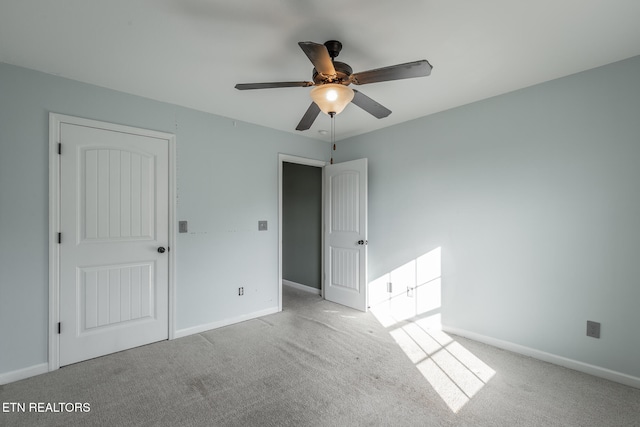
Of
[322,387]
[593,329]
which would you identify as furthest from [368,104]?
[593,329]

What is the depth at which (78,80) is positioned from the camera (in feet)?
8.34

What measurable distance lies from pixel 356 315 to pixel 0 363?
128 inches

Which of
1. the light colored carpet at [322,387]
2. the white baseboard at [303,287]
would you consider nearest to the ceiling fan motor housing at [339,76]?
the light colored carpet at [322,387]

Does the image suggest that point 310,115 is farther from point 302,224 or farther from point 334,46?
point 302,224

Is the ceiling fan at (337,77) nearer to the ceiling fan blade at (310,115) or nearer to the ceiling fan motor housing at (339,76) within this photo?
the ceiling fan motor housing at (339,76)

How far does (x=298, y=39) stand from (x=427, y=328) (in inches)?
123

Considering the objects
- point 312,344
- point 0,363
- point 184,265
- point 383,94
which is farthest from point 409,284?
point 0,363

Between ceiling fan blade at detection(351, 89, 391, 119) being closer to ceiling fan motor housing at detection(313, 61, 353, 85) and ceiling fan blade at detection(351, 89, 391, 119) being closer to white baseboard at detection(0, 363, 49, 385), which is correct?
ceiling fan motor housing at detection(313, 61, 353, 85)

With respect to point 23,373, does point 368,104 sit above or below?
above

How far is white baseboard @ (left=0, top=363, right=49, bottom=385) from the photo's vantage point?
2.24 m

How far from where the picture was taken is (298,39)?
6.43ft

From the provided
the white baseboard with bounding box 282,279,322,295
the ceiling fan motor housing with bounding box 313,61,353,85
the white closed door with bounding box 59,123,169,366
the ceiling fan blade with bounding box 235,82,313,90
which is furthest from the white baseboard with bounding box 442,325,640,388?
the white closed door with bounding box 59,123,169,366

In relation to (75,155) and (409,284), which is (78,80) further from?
(409,284)

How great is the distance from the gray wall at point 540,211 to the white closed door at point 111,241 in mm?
2729
